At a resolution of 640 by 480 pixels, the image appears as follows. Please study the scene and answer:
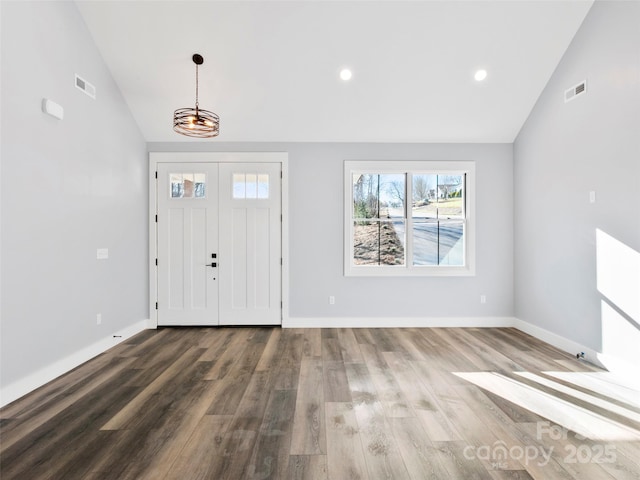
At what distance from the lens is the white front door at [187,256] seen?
4.65m

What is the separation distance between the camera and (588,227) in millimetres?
3371

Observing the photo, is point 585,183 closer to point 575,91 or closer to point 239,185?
point 575,91

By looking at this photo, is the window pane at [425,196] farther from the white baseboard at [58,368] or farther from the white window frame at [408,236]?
the white baseboard at [58,368]

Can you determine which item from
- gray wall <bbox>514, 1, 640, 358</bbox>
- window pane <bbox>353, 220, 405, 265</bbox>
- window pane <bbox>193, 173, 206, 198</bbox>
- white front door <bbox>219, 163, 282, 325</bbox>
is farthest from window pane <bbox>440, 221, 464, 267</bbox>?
window pane <bbox>193, 173, 206, 198</bbox>

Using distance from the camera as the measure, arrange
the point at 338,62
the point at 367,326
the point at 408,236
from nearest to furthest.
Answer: the point at 338,62, the point at 367,326, the point at 408,236

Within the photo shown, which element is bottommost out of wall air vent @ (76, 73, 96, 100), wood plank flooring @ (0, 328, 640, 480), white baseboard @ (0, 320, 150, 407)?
wood plank flooring @ (0, 328, 640, 480)

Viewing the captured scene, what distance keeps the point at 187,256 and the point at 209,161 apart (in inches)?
57.1

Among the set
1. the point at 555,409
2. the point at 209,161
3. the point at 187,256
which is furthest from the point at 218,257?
the point at 555,409

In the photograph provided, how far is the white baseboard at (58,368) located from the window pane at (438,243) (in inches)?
163

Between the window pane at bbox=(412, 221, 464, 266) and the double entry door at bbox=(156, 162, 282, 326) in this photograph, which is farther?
the window pane at bbox=(412, 221, 464, 266)

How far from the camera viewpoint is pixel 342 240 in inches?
183

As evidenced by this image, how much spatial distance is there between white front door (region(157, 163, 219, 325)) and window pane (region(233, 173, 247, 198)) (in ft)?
0.91

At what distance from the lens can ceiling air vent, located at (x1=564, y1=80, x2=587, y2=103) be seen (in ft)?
11.1

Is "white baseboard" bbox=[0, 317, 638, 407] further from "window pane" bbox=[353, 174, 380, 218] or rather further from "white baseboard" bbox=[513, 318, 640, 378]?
"window pane" bbox=[353, 174, 380, 218]
